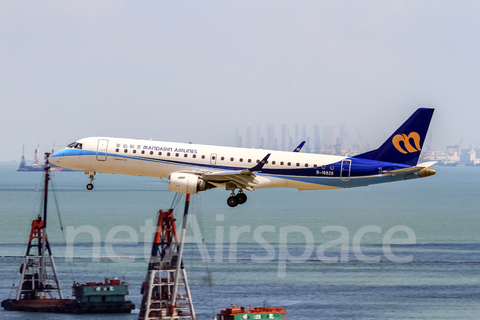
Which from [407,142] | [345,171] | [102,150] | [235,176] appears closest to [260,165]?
[235,176]

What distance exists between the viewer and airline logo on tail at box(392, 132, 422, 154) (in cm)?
7712

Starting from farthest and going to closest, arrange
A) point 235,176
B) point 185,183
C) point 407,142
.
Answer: point 407,142, point 185,183, point 235,176

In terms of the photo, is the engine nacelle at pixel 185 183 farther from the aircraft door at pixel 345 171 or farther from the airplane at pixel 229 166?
the aircraft door at pixel 345 171

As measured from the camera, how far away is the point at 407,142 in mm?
77625

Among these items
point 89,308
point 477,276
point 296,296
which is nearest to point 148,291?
point 89,308

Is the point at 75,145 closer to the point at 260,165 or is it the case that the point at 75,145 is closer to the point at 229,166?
the point at 229,166

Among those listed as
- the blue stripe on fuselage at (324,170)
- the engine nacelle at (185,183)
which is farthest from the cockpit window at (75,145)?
the engine nacelle at (185,183)

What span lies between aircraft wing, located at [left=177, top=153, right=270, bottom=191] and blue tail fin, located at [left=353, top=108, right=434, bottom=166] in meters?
13.1

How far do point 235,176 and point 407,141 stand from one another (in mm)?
Result: 19630

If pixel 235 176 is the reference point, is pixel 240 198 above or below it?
below

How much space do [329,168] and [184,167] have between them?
14428 millimetres

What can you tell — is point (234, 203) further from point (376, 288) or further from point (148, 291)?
point (376, 288)

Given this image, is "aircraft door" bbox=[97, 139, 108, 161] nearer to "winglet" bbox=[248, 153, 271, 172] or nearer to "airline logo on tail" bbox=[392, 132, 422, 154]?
"winglet" bbox=[248, 153, 271, 172]

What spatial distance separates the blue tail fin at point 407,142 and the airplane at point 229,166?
4.11ft
